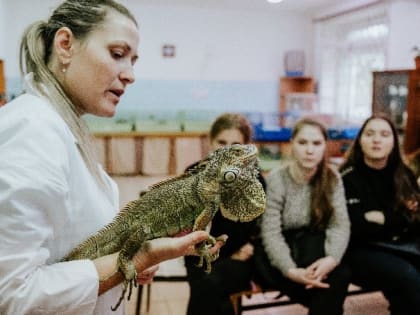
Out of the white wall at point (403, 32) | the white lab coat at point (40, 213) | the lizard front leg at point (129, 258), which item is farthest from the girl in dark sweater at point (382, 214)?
the white wall at point (403, 32)

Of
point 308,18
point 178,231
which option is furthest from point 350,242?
point 308,18

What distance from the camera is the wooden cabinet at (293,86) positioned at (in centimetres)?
797

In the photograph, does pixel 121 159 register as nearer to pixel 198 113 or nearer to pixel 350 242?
pixel 198 113

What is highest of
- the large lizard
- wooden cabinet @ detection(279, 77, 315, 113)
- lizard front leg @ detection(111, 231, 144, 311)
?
wooden cabinet @ detection(279, 77, 315, 113)

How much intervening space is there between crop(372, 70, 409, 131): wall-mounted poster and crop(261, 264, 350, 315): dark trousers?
3.23 meters

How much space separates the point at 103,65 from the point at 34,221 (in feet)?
1.19

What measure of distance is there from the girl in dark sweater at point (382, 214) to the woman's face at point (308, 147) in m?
0.41

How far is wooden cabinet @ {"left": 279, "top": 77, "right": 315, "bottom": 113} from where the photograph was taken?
7973 mm

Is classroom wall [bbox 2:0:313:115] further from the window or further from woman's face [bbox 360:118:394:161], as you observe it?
woman's face [bbox 360:118:394:161]

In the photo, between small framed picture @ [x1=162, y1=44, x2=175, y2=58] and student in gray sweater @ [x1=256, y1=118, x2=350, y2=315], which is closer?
student in gray sweater @ [x1=256, y1=118, x2=350, y2=315]

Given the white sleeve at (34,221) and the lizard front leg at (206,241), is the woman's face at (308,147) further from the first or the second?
the white sleeve at (34,221)

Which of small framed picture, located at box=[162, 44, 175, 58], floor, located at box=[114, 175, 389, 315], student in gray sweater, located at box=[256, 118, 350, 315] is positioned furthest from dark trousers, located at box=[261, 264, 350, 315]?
small framed picture, located at box=[162, 44, 175, 58]

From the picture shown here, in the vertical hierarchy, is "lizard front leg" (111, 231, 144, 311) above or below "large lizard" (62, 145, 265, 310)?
below

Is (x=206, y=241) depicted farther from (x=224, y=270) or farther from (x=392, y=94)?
(x=392, y=94)
